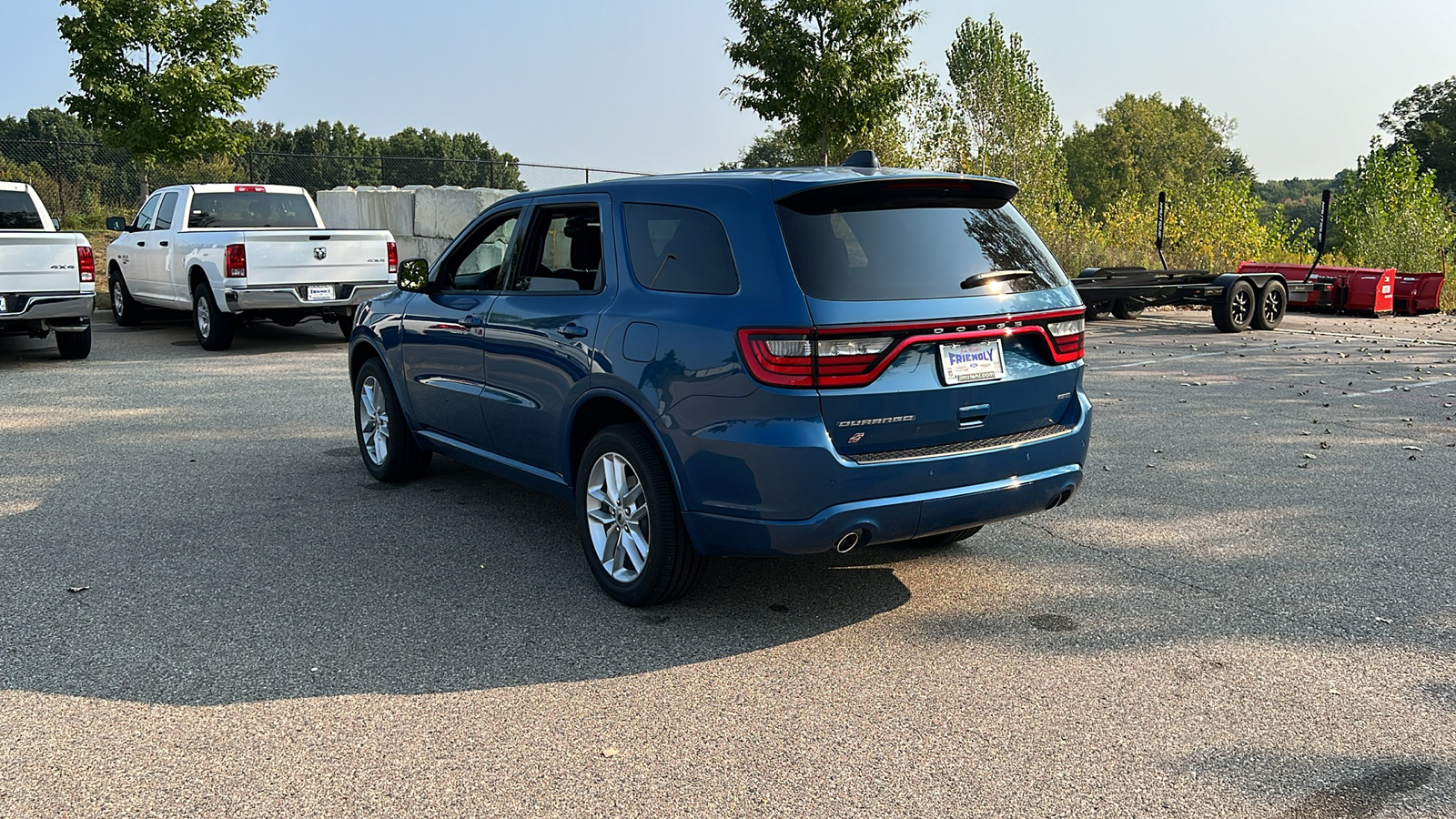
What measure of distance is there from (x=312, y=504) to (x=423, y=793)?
3.66 meters

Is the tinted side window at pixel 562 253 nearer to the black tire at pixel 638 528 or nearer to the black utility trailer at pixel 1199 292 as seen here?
the black tire at pixel 638 528

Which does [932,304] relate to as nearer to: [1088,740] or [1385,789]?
[1088,740]

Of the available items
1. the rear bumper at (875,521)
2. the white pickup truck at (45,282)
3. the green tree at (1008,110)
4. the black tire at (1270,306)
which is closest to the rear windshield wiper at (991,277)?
the rear bumper at (875,521)

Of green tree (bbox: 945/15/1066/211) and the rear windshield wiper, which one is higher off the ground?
green tree (bbox: 945/15/1066/211)

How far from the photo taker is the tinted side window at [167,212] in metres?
15.0

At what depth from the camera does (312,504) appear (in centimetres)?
660

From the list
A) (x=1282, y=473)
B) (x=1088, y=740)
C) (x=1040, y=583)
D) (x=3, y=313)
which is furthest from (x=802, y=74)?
(x=1088, y=740)

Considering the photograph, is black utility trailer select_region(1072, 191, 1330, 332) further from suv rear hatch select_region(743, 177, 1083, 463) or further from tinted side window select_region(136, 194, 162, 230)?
tinted side window select_region(136, 194, 162, 230)

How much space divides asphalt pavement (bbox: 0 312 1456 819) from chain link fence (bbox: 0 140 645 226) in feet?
79.9

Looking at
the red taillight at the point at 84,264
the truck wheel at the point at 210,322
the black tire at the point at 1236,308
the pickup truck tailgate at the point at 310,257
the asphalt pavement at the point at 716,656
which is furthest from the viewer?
the black tire at the point at 1236,308

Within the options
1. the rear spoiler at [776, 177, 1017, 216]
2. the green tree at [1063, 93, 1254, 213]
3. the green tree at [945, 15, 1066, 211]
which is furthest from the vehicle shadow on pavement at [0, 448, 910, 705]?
the green tree at [1063, 93, 1254, 213]

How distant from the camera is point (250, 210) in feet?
49.5

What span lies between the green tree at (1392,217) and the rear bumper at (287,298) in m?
22.5

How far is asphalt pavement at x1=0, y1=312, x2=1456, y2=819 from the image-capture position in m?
3.35
